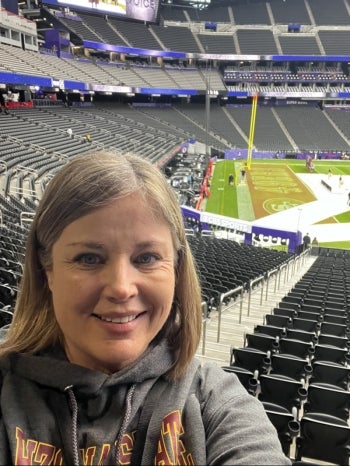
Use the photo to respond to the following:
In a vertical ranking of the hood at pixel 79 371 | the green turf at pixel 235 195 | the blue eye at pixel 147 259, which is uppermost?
the blue eye at pixel 147 259

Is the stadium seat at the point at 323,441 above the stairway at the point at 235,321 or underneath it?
above

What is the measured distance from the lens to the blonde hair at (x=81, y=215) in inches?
58.6

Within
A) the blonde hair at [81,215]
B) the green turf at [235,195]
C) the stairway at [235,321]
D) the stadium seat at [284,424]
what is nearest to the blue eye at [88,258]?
the blonde hair at [81,215]

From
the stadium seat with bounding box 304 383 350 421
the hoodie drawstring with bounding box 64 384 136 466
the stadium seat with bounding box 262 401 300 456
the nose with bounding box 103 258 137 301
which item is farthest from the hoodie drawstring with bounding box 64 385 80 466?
the stadium seat with bounding box 304 383 350 421

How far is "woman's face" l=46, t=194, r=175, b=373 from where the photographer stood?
Answer: 55.9 inches

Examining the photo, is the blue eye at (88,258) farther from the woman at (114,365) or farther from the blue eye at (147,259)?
the blue eye at (147,259)

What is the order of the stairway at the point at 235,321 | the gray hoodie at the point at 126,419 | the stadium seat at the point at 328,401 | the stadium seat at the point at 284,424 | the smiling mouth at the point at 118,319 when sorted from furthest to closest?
1. the stairway at the point at 235,321
2. the stadium seat at the point at 328,401
3. the stadium seat at the point at 284,424
4. the smiling mouth at the point at 118,319
5. the gray hoodie at the point at 126,419

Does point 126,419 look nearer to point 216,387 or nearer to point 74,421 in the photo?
point 74,421

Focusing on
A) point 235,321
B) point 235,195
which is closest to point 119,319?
point 235,321

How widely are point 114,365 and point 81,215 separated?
578 millimetres

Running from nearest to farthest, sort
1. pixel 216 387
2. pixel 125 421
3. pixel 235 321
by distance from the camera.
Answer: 1. pixel 125 421
2. pixel 216 387
3. pixel 235 321

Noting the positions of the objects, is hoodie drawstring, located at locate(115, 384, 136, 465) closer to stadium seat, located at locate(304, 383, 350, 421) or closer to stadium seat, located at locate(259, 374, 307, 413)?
stadium seat, located at locate(259, 374, 307, 413)

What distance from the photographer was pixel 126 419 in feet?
4.60

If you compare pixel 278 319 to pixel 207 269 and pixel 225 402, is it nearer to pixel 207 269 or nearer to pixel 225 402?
pixel 207 269
